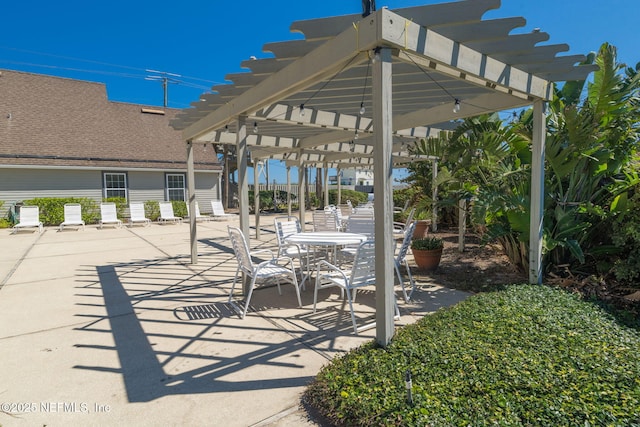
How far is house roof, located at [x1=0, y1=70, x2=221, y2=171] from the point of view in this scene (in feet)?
46.6

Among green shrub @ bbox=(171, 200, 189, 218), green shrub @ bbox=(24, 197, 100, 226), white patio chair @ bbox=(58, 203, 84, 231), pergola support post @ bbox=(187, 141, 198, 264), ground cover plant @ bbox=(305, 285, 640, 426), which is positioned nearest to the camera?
ground cover plant @ bbox=(305, 285, 640, 426)

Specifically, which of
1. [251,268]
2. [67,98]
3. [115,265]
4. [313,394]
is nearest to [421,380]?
[313,394]

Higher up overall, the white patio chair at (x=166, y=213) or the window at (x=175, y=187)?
the window at (x=175, y=187)

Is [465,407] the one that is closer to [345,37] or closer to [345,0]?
[345,37]

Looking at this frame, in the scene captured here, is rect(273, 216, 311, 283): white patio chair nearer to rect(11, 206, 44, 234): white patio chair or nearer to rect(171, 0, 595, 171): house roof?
rect(171, 0, 595, 171): house roof

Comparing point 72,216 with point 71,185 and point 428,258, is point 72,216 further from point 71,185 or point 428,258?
point 428,258

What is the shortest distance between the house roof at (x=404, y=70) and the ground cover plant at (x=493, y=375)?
1.79 meters

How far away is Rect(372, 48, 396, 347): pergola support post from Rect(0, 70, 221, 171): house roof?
52.4 feet

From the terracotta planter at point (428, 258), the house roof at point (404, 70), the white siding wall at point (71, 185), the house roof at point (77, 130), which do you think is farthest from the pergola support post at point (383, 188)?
the white siding wall at point (71, 185)

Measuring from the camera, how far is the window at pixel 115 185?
15796 millimetres

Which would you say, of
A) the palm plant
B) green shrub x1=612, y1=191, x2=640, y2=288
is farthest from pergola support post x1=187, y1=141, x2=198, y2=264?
green shrub x1=612, y1=191, x2=640, y2=288

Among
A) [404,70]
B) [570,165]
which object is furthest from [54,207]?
[570,165]

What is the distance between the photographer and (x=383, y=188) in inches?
107

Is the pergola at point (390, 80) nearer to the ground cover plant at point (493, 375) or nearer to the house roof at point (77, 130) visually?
the ground cover plant at point (493, 375)
